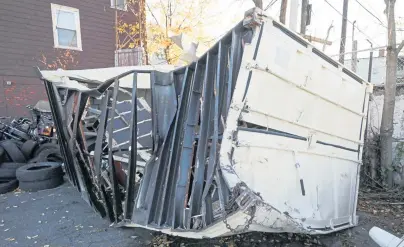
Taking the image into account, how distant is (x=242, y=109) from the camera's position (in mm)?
2572

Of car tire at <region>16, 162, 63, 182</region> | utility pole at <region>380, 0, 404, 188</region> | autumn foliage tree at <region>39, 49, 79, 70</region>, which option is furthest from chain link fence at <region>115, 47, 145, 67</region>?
utility pole at <region>380, 0, 404, 188</region>

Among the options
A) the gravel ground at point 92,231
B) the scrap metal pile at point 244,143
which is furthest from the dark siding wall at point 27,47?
the scrap metal pile at point 244,143

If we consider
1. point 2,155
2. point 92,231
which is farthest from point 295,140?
point 2,155

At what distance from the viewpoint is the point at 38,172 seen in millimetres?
5570

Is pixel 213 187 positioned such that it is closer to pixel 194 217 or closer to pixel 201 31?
pixel 194 217

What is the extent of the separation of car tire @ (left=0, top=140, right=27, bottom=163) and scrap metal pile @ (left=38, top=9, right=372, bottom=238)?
3349 millimetres

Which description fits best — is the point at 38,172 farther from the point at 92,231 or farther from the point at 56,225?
the point at 92,231

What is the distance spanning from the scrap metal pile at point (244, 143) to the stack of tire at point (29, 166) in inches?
81.8

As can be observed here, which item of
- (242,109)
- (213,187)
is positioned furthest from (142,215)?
(242,109)

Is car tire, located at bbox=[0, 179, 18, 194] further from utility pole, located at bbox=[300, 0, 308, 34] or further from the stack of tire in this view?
utility pole, located at bbox=[300, 0, 308, 34]

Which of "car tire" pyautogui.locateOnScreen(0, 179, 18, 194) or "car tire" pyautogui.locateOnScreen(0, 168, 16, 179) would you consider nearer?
"car tire" pyautogui.locateOnScreen(0, 179, 18, 194)

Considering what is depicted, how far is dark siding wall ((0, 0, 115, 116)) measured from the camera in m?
9.88

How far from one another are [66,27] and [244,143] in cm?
1112

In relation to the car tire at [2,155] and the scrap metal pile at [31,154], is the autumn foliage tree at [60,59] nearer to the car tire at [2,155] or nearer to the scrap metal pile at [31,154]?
the scrap metal pile at [31,154]
